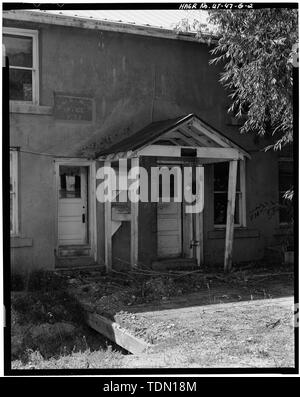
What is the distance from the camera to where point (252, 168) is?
13.0 metres

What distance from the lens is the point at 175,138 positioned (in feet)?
39.1

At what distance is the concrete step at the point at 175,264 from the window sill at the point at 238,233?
82 cm

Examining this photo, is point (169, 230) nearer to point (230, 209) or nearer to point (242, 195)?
point (230, 209)

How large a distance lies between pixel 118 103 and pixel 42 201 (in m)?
2.71

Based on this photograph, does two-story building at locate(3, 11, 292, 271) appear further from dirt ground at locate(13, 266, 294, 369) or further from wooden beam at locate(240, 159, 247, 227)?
dirt ground at locate(13, 266, 294, 369)

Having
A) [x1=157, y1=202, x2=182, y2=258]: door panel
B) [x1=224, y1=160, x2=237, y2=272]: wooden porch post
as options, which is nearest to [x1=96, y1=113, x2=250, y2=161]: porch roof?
[x1=224, y1=160, x2=237, y2=272]: wooden porch post

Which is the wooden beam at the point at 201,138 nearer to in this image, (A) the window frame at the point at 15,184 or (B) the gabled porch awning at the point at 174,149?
(B) the gabled porch awning at the point at 174,149

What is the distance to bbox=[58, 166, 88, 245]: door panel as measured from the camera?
37.2 ft

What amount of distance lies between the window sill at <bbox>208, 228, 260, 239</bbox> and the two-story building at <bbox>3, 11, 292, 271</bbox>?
3 cm

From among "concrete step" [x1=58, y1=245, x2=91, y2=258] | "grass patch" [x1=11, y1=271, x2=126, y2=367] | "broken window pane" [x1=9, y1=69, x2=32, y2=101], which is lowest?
"grass patch" [x1=11, y1=271, x2=126, y2=367]

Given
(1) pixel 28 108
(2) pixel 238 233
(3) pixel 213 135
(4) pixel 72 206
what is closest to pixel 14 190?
(4) pixel 72 206

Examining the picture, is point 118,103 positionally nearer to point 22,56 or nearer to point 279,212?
point 22,56
